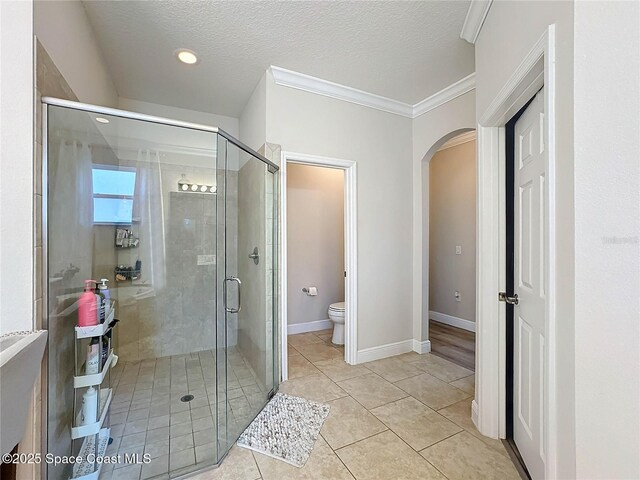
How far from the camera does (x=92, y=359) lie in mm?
1480

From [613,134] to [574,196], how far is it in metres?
0.20

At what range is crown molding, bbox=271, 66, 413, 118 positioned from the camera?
250cm

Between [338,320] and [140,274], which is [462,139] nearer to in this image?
[338,320]

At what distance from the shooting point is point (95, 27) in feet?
6.42

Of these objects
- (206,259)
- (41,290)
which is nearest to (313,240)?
(206,259)

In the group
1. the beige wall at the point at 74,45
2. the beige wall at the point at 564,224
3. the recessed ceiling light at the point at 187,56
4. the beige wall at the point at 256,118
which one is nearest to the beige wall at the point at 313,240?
the beige wall at the point at 256,118

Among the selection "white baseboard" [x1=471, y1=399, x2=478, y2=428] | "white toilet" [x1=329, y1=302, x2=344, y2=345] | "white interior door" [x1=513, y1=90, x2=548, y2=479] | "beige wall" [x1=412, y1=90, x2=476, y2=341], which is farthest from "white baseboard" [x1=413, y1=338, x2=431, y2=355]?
"white interior door" [x1=513, y1=90, x2=548, y2=479]

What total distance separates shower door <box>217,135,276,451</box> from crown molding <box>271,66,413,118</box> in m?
0.82

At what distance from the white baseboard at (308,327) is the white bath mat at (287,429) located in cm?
160

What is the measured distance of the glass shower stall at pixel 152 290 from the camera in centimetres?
144

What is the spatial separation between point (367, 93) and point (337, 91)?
328mm

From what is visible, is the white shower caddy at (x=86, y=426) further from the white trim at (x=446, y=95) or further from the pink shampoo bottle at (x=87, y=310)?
the white trim at (x=446, y=95)

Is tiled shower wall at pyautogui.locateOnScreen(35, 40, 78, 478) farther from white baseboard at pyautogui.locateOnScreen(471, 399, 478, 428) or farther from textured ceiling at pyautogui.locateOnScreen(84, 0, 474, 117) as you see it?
white baseboard at pyautogui.locateOnScreen(471, 399, 478, 428)

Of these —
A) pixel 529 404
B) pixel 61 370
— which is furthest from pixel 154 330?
pixel 529 404
